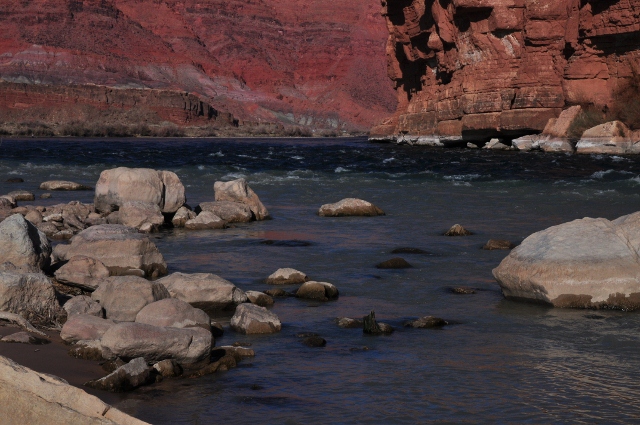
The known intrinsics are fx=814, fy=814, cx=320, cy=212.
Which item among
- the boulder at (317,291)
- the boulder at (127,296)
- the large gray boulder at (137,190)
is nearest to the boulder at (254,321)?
the boulder at (127,296)

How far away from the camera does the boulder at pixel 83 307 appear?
896 centimetres

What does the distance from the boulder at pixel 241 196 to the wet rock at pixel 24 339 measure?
469 inches

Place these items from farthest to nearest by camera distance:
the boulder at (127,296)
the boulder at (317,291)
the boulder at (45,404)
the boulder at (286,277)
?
the boulder at (286,277)
the boulder at (317,291)
the boulder at (127,296)
the boulder at (45,404)

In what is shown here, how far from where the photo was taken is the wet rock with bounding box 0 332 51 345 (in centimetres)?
767

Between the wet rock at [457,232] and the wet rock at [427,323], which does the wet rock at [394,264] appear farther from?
the wet rock at [457,232]

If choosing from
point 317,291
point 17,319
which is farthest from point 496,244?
point 17,319

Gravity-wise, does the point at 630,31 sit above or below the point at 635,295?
above

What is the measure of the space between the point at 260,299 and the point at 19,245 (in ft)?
10.7

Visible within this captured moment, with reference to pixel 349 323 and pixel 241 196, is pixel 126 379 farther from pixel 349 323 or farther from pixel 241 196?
pixel 241 196

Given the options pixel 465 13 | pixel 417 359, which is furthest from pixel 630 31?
pixel 417 359

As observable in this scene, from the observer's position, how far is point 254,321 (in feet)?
29.5

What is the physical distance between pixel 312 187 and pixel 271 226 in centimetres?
1116

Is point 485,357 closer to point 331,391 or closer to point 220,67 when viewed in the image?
point 331,391

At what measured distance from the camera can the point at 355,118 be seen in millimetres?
165500
